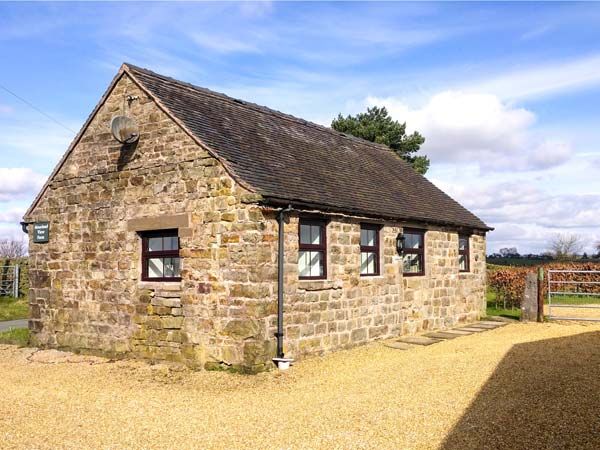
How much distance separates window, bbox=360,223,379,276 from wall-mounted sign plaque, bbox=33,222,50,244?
763 cm

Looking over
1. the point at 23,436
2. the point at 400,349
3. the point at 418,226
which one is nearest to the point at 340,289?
the point at 400,349

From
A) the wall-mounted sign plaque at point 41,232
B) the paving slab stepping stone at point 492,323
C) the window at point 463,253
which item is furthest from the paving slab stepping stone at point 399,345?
the wall-mounted sign plaque at point 41,232

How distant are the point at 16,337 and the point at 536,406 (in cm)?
1329

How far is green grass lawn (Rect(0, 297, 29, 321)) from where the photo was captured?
2194 cm

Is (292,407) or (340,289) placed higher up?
(340,289)

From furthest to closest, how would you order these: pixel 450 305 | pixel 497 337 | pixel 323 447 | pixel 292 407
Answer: pixel 450 305, pixel 497 337, pixel 292 407, pixel 323 447

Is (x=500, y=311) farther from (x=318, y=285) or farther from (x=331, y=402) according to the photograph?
(x=331, y=402)

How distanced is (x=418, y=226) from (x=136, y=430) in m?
10.3

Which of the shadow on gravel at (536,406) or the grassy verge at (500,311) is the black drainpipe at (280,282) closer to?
the shadow on gravel at (536,406)

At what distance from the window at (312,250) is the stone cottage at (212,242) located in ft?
0.12

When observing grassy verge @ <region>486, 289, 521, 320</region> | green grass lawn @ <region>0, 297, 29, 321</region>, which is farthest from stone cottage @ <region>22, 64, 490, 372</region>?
green grass lawn @ <region>0, 297, 29, 321</region>

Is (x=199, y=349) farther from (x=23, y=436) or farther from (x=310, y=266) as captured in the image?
(x=23, y=436)

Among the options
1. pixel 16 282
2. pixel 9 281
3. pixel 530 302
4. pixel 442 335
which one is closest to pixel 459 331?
pixel 442 335

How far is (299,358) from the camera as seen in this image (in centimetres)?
1145
